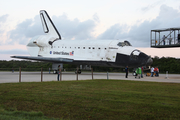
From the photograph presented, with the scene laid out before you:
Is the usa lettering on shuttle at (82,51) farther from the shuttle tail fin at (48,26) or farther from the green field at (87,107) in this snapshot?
the green field at (87,107)

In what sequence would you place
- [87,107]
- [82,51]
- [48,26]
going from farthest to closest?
[48,26]
[82,51]
[87,107]

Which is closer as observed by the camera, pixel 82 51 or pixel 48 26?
pixel 82 51

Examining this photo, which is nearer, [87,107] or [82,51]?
[87,107]

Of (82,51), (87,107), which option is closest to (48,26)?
(82,51)

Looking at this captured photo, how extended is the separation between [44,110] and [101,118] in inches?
65.8

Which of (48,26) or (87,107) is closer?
(87,107)

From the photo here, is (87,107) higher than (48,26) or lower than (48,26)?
lower

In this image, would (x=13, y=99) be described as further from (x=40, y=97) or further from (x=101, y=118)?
(x=101, y=118)

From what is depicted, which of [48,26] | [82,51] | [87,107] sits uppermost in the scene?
[48,26]

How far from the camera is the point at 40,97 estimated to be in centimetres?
702

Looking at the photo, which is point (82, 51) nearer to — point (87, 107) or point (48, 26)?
point (48, 26)

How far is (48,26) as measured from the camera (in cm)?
2692

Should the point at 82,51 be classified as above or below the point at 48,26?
below

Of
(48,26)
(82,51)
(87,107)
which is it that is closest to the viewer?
(87,107)
